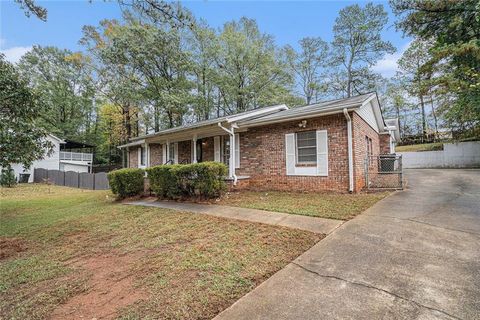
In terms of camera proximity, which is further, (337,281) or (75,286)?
(75,286)

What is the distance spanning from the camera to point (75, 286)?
3307 millimetres

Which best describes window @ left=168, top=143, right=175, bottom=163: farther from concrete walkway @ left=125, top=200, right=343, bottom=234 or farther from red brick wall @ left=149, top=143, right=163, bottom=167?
concrete walkway @ left=125, top=200, right=343, bottom=234

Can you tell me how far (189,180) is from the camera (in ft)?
28.8

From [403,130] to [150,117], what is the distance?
27472mm

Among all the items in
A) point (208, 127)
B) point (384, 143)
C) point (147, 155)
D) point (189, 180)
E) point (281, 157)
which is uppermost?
point (208, 127)

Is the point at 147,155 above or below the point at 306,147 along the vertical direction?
above

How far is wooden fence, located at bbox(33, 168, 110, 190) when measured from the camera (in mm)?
18019

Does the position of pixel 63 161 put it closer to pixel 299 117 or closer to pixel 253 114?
pixel 253 114

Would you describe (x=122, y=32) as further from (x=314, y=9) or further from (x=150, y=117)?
(x=314, y=9)

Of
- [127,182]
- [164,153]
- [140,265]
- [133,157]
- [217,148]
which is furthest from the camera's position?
[133,157]

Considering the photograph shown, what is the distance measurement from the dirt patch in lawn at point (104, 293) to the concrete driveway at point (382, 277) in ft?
4.09

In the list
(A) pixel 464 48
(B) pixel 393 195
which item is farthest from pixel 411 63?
(B) pixel 393 195

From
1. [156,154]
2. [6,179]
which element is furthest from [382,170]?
[6,179]

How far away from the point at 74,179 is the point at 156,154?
8775 mm
